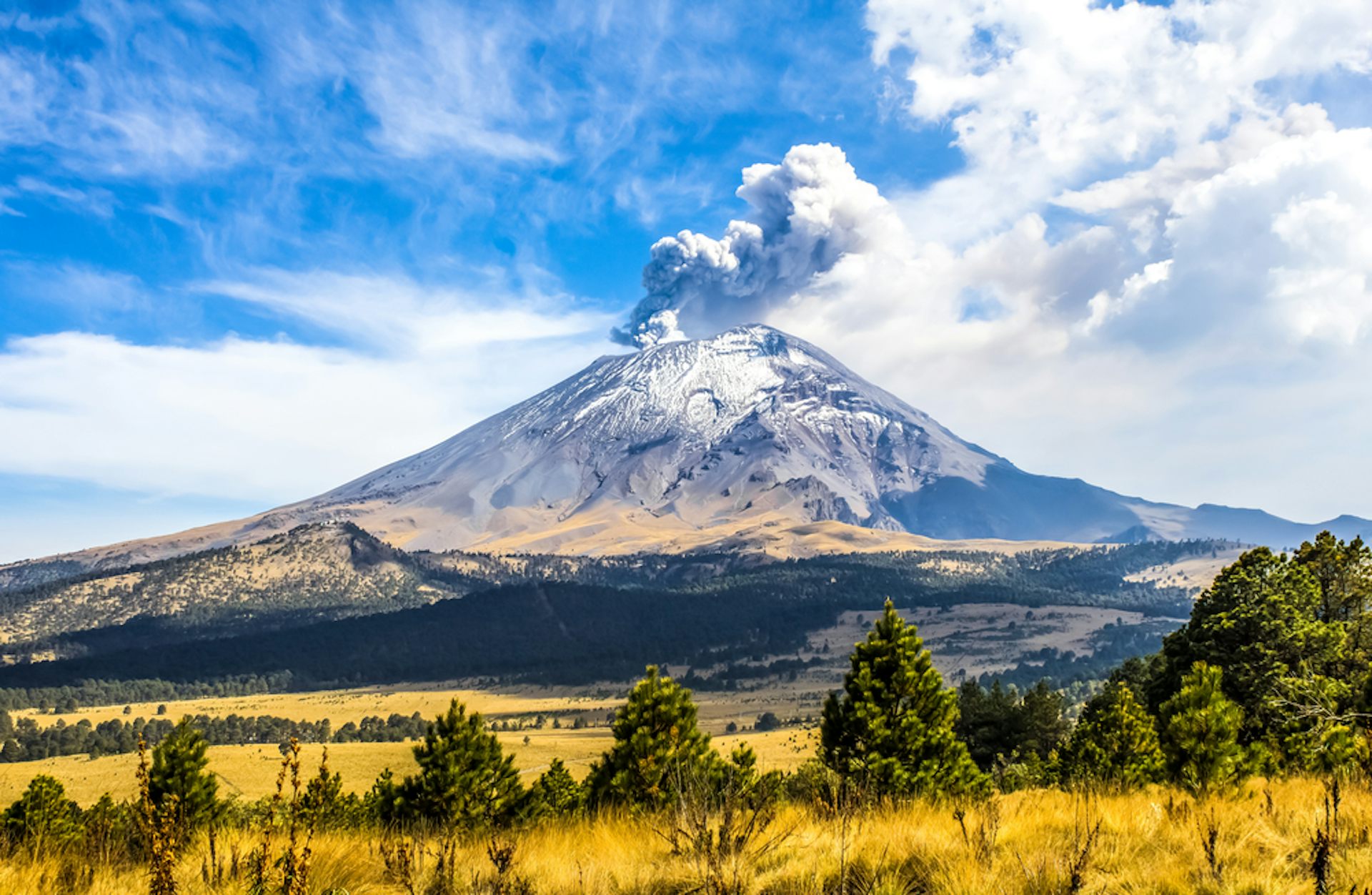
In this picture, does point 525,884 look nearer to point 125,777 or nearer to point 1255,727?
point 1255,727

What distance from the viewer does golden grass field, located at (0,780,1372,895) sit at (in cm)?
591

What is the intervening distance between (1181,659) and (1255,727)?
24.1 feet

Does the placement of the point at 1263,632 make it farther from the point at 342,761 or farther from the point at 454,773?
the point at 342,761

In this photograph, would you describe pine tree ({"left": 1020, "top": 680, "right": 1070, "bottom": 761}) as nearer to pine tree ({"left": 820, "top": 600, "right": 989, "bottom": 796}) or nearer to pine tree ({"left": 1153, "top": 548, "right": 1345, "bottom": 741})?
pine tree ({"left": 1153, "top": 548, "right": 1345, "bottom": 741})

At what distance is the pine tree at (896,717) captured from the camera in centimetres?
2370

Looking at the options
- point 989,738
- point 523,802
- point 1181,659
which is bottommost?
point 989,738

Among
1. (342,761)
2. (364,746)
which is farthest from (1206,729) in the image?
(364,746)

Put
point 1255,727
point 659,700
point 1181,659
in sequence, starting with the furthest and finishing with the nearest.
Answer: point 1181,659 → point 1255,727 → point 659,700

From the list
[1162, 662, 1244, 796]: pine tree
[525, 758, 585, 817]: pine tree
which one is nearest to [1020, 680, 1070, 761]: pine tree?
[525, 758, 585, 817]: pine tree

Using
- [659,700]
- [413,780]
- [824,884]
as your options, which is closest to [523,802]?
[413,780]

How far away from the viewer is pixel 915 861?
6.55 meters

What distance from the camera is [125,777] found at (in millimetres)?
100125

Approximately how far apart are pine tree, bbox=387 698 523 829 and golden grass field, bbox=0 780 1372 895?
74.0 feet

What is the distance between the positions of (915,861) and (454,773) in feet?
86.4
